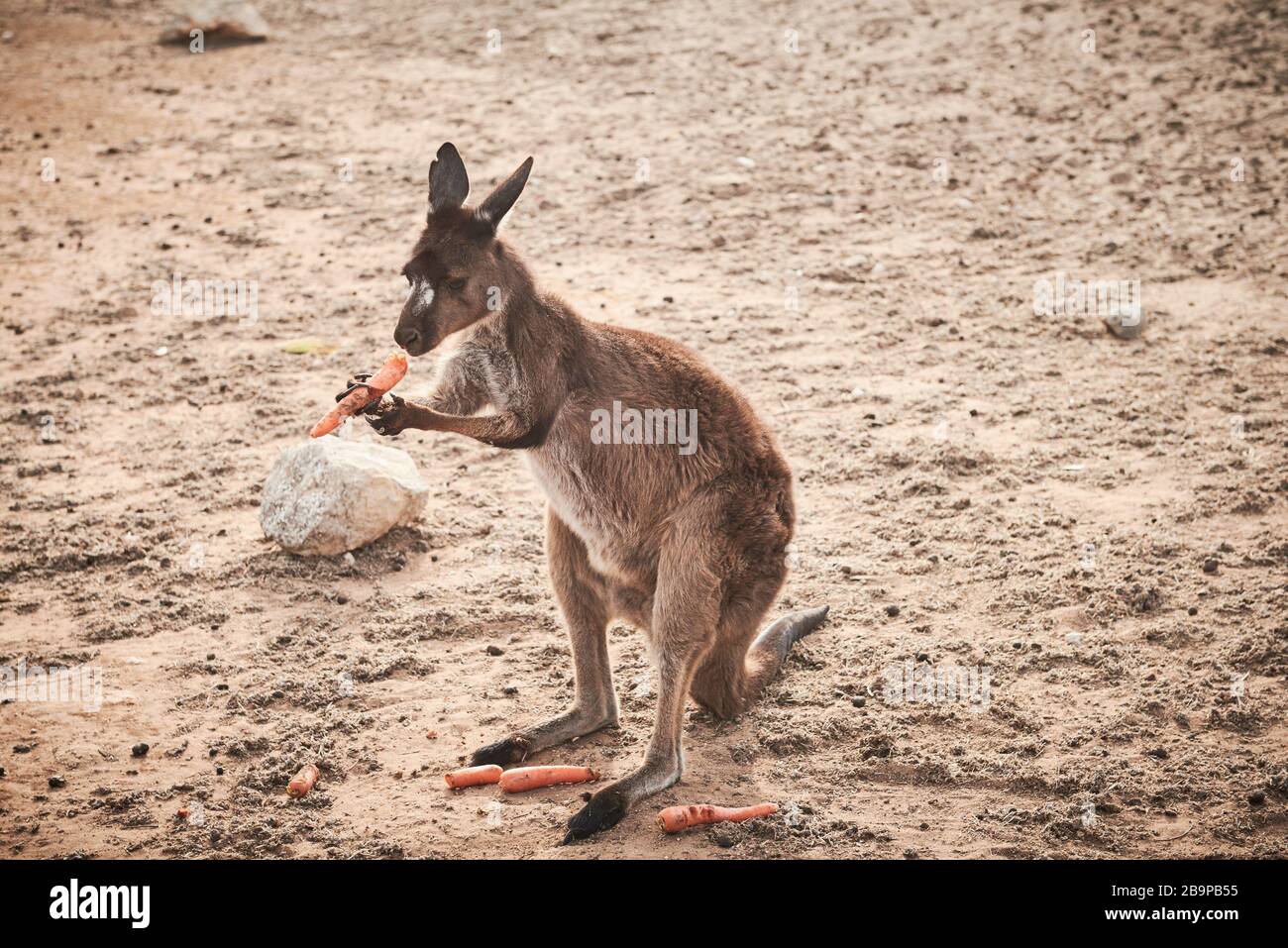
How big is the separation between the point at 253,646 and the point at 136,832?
113cm

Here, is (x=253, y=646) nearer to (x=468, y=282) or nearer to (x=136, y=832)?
(x=136, y=832)

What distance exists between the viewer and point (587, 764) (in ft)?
14.9

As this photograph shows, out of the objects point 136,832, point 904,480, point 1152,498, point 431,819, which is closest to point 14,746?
point 136,832

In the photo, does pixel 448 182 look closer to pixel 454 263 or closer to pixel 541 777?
pixel 454 263

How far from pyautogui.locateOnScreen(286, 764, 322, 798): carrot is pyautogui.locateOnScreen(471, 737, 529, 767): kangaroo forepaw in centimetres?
55

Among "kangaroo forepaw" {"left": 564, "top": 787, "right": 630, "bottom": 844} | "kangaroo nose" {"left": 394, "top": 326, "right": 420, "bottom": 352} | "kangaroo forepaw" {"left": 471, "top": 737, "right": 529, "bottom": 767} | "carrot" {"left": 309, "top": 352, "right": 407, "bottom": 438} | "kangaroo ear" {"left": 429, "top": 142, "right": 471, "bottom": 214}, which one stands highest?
"kangaroo ear" {"left": 429, "top": 142, "right": 471, "bottom": 214}

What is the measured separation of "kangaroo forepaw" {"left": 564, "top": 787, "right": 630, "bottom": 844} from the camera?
407 centimetres

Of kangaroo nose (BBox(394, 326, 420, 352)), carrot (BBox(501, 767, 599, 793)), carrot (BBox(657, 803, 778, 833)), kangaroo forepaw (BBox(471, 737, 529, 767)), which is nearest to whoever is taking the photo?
carrot (BBox(657, 803, 778, 833))

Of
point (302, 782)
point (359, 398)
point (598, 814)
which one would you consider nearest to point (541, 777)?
point (598, 814)

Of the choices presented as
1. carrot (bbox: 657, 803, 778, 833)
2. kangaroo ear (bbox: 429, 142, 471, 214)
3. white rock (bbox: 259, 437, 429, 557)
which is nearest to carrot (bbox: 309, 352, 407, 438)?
kangaroo ear (bbox: 429, 142, 471, 214)

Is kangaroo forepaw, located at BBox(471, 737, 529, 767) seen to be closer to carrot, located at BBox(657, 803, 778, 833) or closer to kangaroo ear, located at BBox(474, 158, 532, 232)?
carrot, located at BBox(657, 803, 778, 833)

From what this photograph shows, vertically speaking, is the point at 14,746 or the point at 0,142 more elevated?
the point at 0,142

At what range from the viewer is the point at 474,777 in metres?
4.33

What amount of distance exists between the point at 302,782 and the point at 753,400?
3436mm
